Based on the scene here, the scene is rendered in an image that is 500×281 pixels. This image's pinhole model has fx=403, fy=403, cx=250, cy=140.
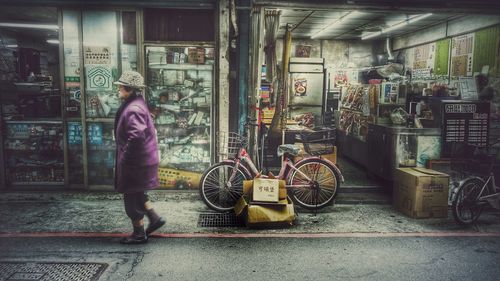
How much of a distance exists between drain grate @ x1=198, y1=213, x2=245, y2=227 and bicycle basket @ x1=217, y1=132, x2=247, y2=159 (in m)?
1.16

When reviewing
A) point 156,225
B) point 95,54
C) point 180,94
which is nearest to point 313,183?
point 156,225

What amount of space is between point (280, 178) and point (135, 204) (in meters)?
2.85

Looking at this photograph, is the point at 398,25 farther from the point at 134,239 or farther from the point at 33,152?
the point at 33,152

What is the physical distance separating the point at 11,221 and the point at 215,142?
3975 mm

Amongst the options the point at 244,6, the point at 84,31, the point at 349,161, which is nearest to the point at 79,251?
the point at 84,31

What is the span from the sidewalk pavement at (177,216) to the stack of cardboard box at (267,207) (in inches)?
5.4

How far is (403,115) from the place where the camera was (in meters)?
8.64

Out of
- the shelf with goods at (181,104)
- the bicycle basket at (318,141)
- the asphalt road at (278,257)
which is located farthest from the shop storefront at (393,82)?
the asphalt road at (278,257)

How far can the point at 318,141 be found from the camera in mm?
8195

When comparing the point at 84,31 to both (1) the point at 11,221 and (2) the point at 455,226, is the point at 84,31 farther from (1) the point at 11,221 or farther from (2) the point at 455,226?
(2) the point at 455,226

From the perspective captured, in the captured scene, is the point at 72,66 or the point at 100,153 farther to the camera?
the point at 100,153

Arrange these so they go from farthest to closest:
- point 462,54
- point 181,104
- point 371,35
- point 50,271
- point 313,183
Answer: point 371,35
point 462,54
point 181,104
point 313,183
point 50,271

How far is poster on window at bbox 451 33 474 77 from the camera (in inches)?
442

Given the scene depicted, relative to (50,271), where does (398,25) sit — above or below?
above
